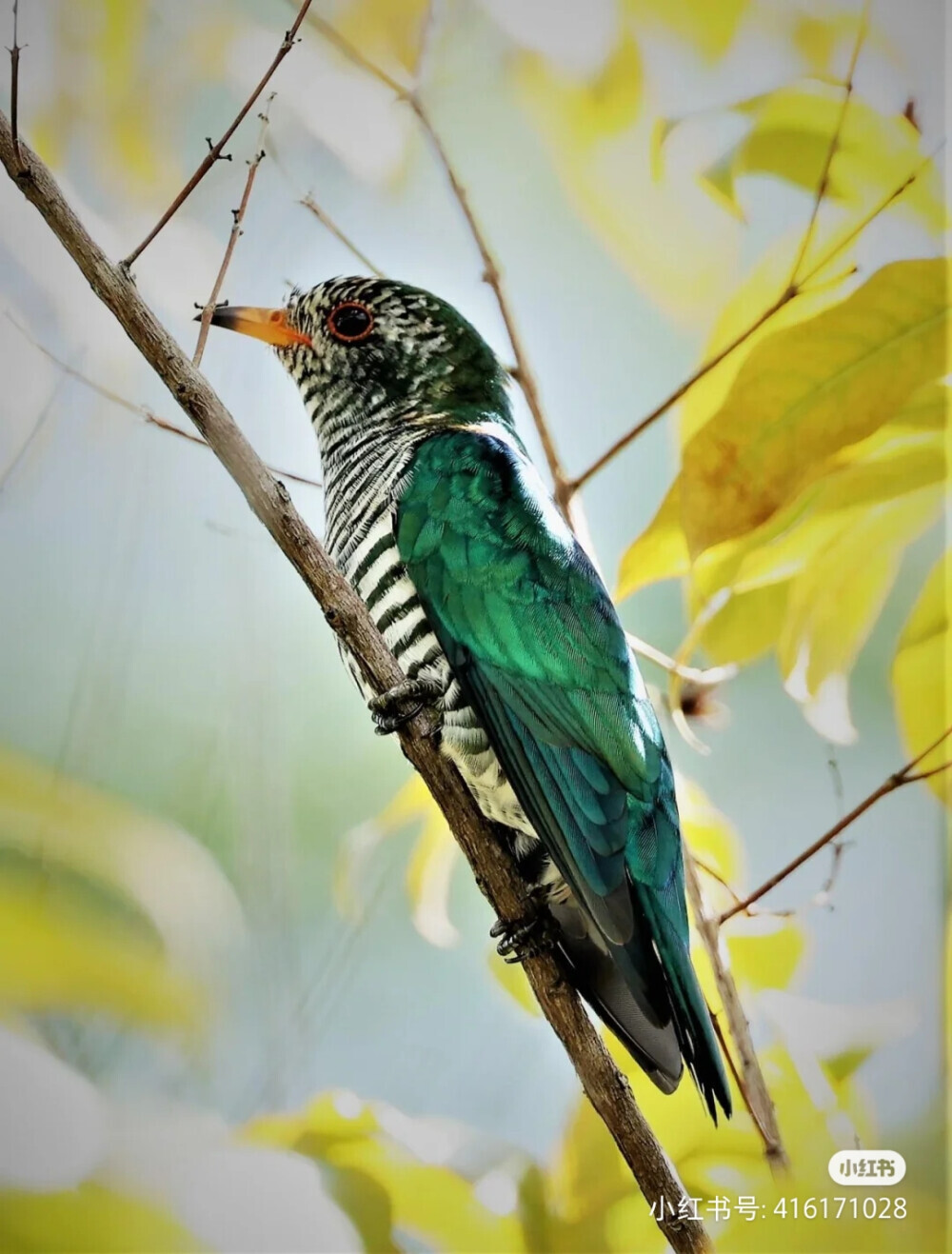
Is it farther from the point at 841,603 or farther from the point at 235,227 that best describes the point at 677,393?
the point at 235,227

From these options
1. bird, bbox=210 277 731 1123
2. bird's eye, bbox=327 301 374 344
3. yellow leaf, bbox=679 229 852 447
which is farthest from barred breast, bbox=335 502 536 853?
yellow leaf, bbox=679 229 852 447

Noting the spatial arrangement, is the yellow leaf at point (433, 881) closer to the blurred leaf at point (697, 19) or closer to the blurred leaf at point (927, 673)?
the blurred leaf at point (927, 673)

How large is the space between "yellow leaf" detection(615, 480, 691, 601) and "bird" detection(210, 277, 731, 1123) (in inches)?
5.2

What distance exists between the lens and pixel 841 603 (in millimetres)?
1578

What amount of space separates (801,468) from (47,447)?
99 cm

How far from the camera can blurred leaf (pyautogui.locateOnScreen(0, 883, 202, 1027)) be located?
4.38 feet

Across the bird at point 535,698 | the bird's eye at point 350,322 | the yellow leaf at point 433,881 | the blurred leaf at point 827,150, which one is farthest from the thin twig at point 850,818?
the bird's eye at point 350,322

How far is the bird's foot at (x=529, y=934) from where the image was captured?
4.01 feet

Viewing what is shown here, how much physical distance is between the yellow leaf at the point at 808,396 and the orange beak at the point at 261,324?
545mm

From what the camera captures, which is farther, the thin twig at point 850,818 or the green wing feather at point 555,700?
the thin twig at point 850,818

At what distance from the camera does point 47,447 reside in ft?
4.59

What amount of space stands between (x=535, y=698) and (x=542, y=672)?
0.03m

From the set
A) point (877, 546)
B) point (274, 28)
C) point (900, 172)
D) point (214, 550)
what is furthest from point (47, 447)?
point (900, 172)

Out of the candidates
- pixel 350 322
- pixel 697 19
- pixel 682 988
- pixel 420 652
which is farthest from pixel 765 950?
pixel 697 19
